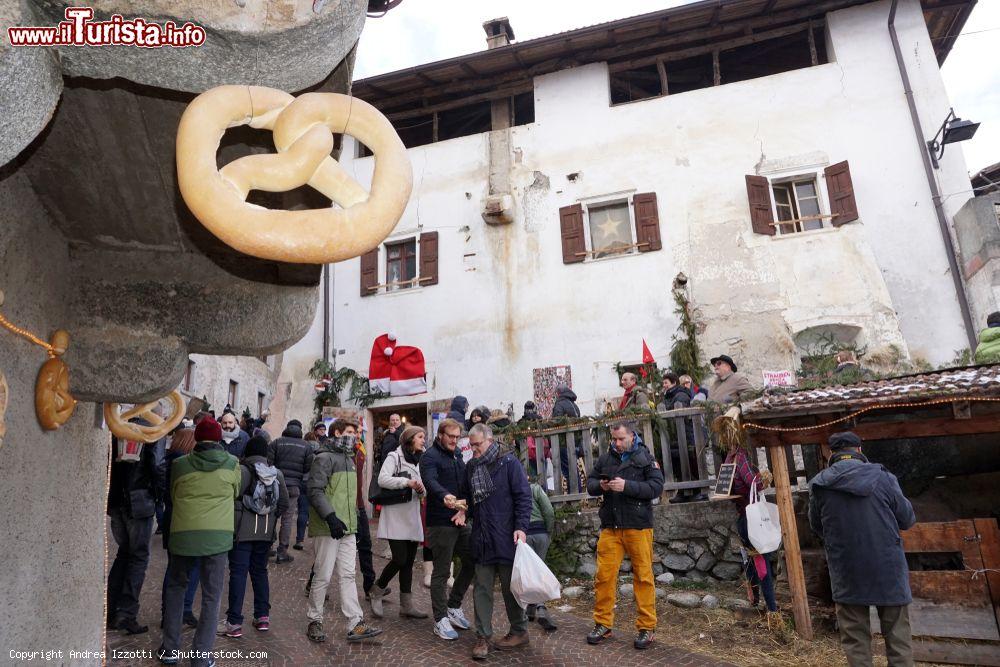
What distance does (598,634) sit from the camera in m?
6.09

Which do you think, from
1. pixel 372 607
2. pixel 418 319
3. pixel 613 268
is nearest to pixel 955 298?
pixel 613 268

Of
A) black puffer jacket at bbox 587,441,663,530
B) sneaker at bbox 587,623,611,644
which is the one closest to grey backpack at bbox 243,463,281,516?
black puffer jacket at bbox 587,441,663,530

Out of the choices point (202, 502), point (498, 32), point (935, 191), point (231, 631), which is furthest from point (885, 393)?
point (498, 32)

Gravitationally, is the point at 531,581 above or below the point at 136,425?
below

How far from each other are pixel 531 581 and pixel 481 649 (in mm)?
787

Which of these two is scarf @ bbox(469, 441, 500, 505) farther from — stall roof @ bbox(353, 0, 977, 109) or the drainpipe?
stall roof @ bbox(353, 0, 977, 109)

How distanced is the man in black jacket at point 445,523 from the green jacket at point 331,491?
652 millimetres

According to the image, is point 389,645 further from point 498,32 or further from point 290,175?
point 498,32

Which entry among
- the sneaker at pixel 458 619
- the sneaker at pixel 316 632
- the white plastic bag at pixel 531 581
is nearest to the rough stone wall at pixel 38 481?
the sneaker at pixel 316 632

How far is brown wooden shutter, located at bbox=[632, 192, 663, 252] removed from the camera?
1374 centimetres

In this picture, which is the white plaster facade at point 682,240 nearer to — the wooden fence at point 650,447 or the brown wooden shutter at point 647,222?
the brown wooden shutter at point 647,222

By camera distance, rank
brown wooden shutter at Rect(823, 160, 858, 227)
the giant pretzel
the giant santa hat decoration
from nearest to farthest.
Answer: the giant pretzel
brown wooden shutter at Rect(823, 160, 858, 227)
the giant santa hat decoration

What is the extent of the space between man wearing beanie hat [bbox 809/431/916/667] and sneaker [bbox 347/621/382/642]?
3.65 metres

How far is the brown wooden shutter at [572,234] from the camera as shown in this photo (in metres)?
14.2
